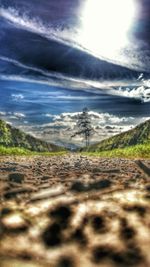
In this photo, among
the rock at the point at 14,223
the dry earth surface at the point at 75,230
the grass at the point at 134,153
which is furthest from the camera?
the grass at the point at 134,153

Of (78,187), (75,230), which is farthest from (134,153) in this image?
(75,230)

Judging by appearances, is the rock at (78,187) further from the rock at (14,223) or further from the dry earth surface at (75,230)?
the rock at (14,223)

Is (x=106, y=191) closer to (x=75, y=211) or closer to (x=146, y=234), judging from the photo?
(x=75, y=211)

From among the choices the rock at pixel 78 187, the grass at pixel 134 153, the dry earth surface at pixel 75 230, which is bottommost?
the grass at pixel 134 153

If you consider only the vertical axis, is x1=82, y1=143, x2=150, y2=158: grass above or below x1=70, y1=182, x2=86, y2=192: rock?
below

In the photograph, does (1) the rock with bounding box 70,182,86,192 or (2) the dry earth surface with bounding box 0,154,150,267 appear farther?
(1) the rock with bounding box 70,182,86,192

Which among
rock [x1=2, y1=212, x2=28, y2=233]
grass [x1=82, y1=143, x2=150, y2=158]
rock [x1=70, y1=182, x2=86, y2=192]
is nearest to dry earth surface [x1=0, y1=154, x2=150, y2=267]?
rock [x1=2, y1=212, x2=28, y2=233]

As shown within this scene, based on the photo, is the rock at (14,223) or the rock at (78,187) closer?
the rock at (14,223)

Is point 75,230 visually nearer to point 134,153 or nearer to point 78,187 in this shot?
point 78,187

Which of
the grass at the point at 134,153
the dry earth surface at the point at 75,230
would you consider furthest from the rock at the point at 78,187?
the grass at the point at 134,153

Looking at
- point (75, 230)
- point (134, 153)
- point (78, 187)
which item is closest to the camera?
point (75, 230)

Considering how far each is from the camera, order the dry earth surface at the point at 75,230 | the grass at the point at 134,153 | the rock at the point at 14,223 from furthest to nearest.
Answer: the grass at the point at 134,153
the rock at the point at 14,223
the dry earth surface at the point at 75,230

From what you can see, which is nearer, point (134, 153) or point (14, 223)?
point (14, 223)

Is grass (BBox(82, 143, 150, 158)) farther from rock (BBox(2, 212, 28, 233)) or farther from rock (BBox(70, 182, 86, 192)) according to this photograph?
rock (BBox(2, 212, 28, 233))
